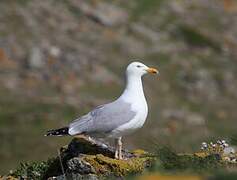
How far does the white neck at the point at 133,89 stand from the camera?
1386 cm

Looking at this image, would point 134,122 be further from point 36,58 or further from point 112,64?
point 112,64

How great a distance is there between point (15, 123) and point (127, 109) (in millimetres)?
19689

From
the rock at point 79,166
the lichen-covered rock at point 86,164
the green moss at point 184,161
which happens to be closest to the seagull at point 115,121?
the lichen-covered rock at point 86,164

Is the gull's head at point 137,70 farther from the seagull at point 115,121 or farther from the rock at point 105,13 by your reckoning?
the rock at point 105,13

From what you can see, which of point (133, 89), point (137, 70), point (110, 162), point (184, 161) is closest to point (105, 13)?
point (137, 70)

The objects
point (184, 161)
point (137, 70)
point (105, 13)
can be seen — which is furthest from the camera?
point (105, 13)

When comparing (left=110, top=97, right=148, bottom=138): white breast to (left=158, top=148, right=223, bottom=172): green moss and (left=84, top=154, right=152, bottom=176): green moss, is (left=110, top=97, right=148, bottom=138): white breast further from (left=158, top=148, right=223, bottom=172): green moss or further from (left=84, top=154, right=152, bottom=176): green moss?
(left=158, top=148, right=223, bottom=172): green moss

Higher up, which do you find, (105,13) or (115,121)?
(105,13)

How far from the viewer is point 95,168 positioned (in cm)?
1304

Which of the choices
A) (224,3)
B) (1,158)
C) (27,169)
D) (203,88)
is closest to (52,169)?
(27,169)

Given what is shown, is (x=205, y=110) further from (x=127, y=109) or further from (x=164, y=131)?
(x=127, y=109)

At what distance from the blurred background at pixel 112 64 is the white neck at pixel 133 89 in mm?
16004

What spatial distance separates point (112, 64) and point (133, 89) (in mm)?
26013

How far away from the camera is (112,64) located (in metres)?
40.0
